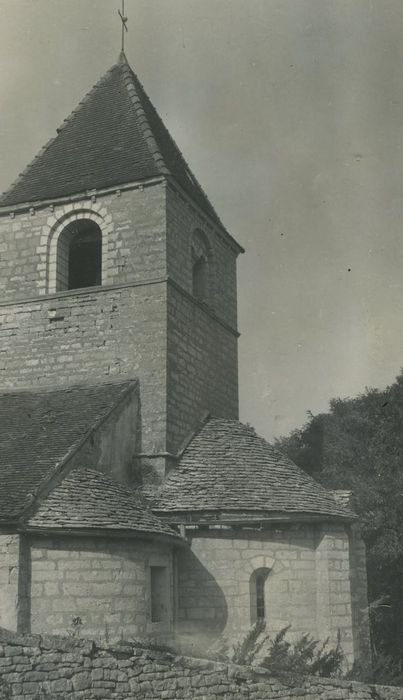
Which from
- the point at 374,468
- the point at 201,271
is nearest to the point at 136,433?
the point at 201,271

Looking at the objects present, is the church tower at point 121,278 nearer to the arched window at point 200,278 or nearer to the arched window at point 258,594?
the arched window at point 200,278

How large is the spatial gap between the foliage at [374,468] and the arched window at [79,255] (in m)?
13.5

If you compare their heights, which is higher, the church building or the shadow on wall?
the church building

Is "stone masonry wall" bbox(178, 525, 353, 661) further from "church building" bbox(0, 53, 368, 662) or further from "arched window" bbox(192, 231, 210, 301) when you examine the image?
"arched window" bbox(192, 231, 210, 301)

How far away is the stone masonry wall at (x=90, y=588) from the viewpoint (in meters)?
11.1

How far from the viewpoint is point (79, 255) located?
61.5 ft

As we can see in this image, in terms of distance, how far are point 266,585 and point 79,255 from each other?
904 centimetres

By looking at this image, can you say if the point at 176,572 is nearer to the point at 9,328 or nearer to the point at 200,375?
the point at 200,375

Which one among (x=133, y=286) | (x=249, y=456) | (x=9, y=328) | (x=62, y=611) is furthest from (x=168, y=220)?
(x=62, y=611)

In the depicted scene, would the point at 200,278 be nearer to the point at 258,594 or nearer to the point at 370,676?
the point at 258,594

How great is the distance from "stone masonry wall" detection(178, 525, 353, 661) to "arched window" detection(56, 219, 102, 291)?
666cm

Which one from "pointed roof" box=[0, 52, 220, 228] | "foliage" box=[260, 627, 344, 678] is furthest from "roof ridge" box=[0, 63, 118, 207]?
"foliage" box=[260, 627, 344, 678]

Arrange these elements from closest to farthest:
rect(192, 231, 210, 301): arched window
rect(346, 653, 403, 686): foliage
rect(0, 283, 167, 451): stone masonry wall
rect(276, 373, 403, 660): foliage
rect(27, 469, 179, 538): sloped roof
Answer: rect(27, 469, 179, 538): sloped roof, rect(346, 653, 403, 686): foliage, rect(0, 283, 167, 451): stone masonry wall, rect(192, 231, 210, 301): arched window, rect(276, 373, 403, 660): foliage

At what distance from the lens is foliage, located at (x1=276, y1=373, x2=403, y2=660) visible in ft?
85.0
